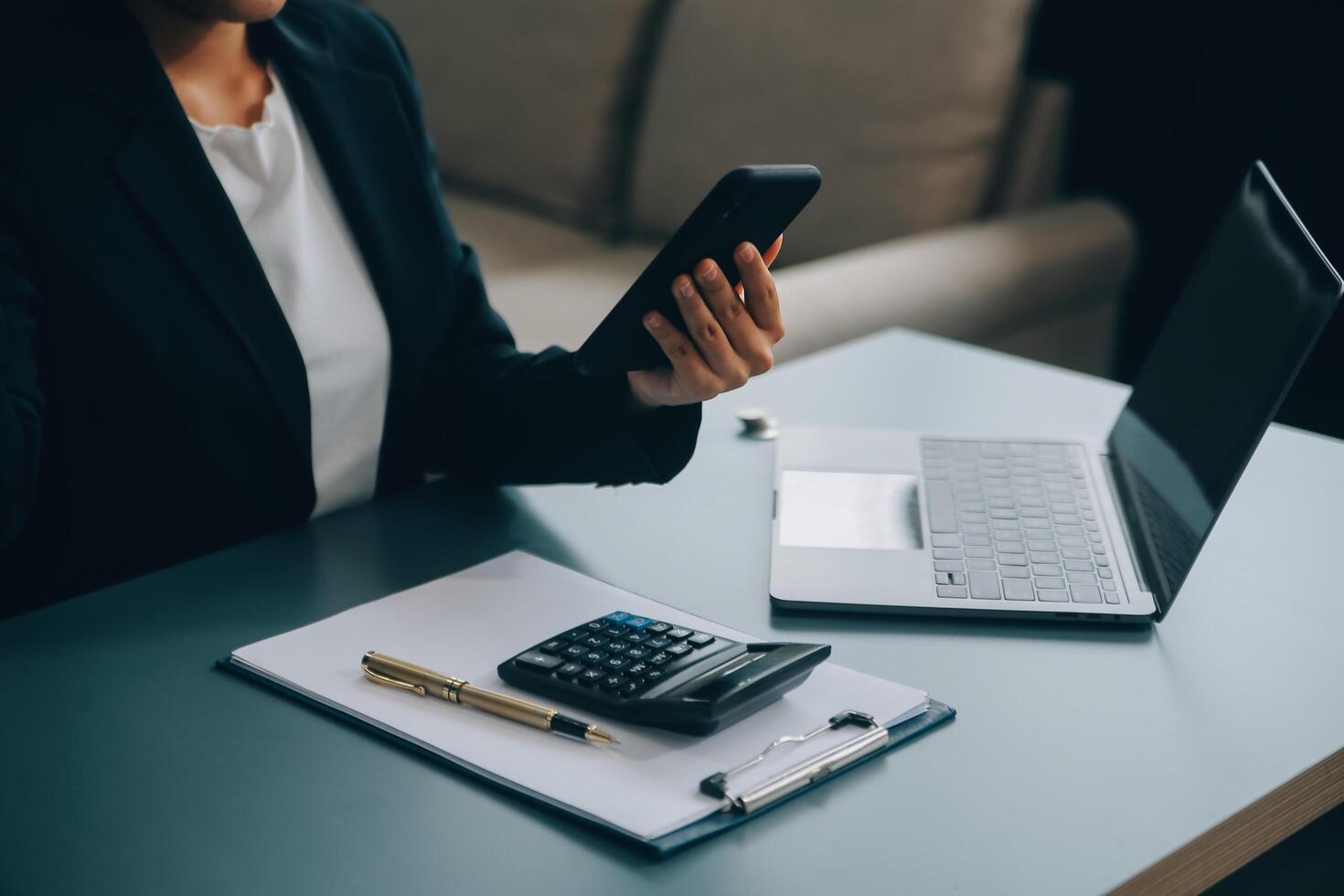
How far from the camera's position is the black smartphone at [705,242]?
2.48 ft

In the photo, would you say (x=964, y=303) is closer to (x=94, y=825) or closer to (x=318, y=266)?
(x=318, y=266)

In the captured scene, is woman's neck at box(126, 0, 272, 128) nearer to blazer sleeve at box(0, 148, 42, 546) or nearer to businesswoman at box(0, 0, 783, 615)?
businesswoman at box(0, 0, 783, 615)

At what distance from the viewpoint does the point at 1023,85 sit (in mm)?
2135

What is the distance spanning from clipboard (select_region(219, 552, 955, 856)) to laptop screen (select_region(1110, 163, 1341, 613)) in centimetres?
24

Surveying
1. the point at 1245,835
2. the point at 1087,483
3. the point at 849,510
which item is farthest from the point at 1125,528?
the point at 1245,835

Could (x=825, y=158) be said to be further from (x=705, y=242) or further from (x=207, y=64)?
(x=705, y=242)

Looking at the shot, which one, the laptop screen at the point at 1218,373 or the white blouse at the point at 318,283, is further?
the white blouse at the point at 318,283

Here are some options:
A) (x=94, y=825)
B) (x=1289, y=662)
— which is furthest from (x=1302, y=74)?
(x=94, y=825)

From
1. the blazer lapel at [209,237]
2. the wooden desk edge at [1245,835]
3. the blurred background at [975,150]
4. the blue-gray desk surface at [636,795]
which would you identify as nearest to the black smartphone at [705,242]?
the blue-gray desk surface at [636,795]

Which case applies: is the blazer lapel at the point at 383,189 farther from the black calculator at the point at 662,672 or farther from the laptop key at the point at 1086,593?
the laptop key at the point at 1086,593

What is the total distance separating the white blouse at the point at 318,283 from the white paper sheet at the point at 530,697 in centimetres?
24

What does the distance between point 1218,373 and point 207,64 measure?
0.78 m

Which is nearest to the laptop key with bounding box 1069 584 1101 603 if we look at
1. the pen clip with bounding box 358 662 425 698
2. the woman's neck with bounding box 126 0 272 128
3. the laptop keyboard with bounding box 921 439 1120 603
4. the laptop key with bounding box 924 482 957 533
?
the laptop keyboard with bounding box 921 439 1120 603

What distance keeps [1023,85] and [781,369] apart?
3.69 feet
